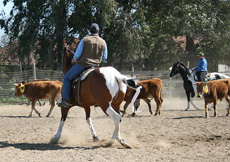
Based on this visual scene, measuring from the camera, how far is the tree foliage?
66.6 ft

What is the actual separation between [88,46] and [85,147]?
223 cm

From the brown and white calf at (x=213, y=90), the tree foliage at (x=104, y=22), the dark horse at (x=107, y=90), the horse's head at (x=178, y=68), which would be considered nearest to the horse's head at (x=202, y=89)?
the brown and white calf at (x=213, y=90)

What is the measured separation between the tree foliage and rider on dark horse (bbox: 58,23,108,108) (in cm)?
1260

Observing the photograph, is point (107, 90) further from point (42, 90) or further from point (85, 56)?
point (42, 90)

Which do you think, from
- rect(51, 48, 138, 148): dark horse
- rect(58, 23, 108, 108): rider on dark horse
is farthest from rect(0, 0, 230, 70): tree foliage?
rect(51, 48, 138, 148): dark horse

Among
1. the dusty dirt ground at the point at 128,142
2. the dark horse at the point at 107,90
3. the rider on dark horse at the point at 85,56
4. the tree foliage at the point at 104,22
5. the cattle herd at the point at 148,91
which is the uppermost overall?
the tree foliage at the point at 104,22

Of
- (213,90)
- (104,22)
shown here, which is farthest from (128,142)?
(104,22)

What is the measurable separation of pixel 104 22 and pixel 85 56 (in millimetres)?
12949

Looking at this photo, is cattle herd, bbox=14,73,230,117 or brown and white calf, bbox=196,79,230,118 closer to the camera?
brown and white calf, bbox=196,79,230,118

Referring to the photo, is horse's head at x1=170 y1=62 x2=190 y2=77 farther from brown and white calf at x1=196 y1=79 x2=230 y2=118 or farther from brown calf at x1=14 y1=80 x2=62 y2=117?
brown calf at x1=14 y1=80 x2=62 y2=117

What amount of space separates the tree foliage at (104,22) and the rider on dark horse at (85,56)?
1260 centimetres

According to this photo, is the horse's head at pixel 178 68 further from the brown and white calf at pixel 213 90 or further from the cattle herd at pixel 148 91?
the brown and white calf at pixel 213 90

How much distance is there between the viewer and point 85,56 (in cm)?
704

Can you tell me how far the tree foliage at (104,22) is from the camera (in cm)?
2030
